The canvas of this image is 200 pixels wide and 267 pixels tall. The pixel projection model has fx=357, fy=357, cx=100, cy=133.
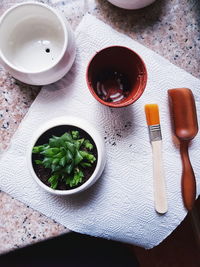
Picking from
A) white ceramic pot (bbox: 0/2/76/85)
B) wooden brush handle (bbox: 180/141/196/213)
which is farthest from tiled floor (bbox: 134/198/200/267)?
white ceramic pot (bbox: 0/2/76/85)

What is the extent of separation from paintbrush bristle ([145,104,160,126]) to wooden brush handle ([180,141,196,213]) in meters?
0.07

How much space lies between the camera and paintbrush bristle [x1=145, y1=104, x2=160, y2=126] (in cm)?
70

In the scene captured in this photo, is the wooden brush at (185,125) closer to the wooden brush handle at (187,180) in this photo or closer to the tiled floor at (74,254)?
the wooden brush handle at (187,180)

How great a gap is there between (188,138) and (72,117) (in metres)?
0.23

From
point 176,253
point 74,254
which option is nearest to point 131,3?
point 74,254

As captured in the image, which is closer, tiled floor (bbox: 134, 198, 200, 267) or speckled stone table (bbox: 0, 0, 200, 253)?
speckled stone table (bbox: 0, 0, 200, 253)

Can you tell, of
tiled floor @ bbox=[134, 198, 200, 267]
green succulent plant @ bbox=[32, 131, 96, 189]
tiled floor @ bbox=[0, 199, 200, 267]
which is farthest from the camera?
tiled floor @ bbox=[134, 198, 200, 267]

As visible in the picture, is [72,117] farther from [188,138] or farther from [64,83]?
[188,138]

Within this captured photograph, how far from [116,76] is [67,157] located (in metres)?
0.21

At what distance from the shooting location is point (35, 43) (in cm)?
72

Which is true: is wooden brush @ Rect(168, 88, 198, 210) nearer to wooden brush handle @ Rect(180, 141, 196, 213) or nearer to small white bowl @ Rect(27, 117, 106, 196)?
wooden brush handle @ Rect(180, 141, 196, 213)

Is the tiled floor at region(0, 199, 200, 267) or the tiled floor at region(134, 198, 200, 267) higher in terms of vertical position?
the tiled floor at region(0, 199, 200, 267)

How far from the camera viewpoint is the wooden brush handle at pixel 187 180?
27.9 inches

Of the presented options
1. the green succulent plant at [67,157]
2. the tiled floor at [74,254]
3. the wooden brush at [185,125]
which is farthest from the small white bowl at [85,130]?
the tiled floor at [74,254]
